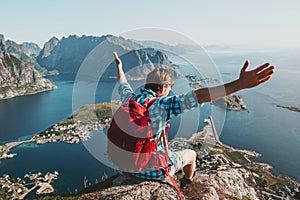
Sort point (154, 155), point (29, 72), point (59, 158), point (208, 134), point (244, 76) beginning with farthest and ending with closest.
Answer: point (29, 72) → point (208, 134) → point (59, 158) → point (154, 155) → point (244, 76)

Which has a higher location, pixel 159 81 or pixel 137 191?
pixel 159 81

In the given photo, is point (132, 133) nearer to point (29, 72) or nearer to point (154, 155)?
point (154, 155)

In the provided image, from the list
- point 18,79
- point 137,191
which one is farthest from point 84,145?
point 18,79

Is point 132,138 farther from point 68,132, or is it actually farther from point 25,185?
point 68,132

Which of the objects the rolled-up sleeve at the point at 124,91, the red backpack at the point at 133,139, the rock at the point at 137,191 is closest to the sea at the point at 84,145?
the rock at the point at 137,191

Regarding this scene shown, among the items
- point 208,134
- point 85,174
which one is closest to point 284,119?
point 208,134
